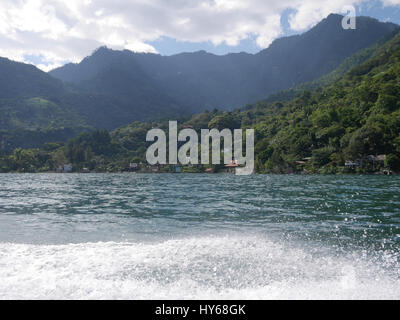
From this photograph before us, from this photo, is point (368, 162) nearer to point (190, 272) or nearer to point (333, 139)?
point (333, 139)

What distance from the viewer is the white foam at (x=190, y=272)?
288 inches

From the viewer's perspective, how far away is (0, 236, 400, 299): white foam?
7.32 m

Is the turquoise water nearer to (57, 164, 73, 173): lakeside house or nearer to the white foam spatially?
the white foam

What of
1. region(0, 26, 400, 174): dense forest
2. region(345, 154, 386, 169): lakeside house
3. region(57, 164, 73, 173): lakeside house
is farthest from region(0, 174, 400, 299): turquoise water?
region(57, 164, 73, 173): lakeside house

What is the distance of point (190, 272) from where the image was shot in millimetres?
8656

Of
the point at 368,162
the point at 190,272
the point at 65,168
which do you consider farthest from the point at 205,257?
the point at 65,168

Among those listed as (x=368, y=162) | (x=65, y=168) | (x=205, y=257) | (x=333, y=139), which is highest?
(x=333, y=139)

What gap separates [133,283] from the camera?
7.82 metres

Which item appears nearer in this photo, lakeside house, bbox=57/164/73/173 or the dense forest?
the dense forest

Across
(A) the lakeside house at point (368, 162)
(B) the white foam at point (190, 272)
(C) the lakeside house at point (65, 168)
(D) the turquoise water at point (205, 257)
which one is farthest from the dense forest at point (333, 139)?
(B) the white foam at point (190, 272)

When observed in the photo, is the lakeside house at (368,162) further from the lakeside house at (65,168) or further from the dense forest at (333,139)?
the lakeside house at (65,168)

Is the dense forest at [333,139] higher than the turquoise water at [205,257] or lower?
higher

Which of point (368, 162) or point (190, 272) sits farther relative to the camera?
point (368, 162)
